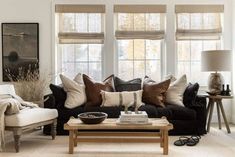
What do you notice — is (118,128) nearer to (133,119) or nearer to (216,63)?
(133,119)

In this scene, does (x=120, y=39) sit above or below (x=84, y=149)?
above

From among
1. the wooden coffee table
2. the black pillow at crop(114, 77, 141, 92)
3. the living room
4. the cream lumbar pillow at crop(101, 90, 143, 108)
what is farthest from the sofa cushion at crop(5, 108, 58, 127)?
the black pillow at crop(114, 77, 141, 92)

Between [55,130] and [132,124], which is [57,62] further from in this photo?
[132,124]

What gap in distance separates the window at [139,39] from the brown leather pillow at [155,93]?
0.94 metres

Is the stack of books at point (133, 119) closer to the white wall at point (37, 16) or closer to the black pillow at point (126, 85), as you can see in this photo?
the black pillow at point (126, 85)

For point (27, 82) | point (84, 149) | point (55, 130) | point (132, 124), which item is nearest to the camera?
point (132, 124)

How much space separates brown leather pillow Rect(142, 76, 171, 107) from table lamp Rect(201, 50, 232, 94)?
76 cm

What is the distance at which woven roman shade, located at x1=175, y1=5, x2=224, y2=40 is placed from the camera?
6445 millimetres

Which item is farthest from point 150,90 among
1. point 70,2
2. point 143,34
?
point 70,2

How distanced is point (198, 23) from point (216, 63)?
112cm

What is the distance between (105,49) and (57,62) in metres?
0.96

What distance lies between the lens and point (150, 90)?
18.4 ft

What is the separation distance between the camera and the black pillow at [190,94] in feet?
18.0

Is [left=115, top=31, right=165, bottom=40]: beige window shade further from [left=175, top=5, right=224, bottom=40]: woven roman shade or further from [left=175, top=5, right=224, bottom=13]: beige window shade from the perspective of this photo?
[left=175, top=5, right=224, bottom=13]: beige window shade
